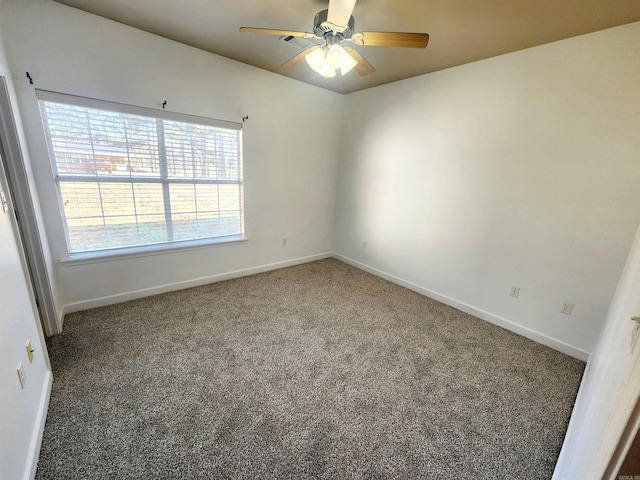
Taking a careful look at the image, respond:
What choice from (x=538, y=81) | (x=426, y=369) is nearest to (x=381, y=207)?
(x=538, y=81)

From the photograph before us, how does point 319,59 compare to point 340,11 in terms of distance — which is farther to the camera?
point 319,59

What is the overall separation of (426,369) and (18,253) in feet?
9.08

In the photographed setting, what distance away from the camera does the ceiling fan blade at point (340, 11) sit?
1362mm

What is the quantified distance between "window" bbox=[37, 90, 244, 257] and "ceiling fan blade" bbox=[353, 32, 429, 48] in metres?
1.86

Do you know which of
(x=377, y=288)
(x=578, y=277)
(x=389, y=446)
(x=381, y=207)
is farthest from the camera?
(x=381, y=207)

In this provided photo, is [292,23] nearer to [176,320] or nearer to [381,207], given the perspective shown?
[381,207]

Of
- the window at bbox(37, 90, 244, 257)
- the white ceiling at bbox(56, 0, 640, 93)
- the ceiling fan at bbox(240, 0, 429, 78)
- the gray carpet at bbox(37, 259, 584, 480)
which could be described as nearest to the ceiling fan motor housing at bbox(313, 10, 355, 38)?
the ceiling fan at bbox(240, 0, 429, 78)

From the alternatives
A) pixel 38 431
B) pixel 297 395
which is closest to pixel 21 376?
pixel 38 431

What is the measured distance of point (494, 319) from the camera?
2674 mm

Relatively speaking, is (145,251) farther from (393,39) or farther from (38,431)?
(393,39)

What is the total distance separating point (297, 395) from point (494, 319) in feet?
7.06

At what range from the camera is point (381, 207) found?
142 inches

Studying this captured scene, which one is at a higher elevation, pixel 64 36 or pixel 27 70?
pixel 64 36

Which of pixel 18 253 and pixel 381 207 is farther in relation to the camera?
pixel 381 207
